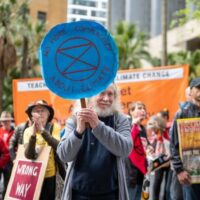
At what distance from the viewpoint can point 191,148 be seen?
4.27m

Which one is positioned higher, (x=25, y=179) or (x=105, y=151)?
(x=105, y=151)

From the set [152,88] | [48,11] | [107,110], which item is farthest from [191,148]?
[48,11]

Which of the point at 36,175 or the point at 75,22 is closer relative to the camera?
the point at 75,22

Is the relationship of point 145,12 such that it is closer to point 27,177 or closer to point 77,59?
point 27,177

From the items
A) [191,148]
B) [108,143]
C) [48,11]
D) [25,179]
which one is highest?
[48,11]

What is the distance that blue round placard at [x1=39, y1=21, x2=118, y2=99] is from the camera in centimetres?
298

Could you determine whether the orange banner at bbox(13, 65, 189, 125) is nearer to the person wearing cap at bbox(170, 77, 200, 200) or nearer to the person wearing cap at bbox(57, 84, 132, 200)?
the person wearing cap at bbox(170, 77, 200, 200)

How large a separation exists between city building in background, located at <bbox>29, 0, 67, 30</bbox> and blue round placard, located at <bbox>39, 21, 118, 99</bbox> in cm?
4771

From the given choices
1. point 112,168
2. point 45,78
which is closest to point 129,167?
point 112,168

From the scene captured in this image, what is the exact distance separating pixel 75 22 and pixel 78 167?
3.17ft

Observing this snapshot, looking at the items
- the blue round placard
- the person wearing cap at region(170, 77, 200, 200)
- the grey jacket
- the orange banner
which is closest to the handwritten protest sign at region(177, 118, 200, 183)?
the person wearing cap at region(170, 77, 200, 200)

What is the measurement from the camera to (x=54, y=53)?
303 cm

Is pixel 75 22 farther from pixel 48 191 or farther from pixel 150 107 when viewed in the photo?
pixel 150 107

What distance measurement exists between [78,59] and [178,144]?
1.74 m
